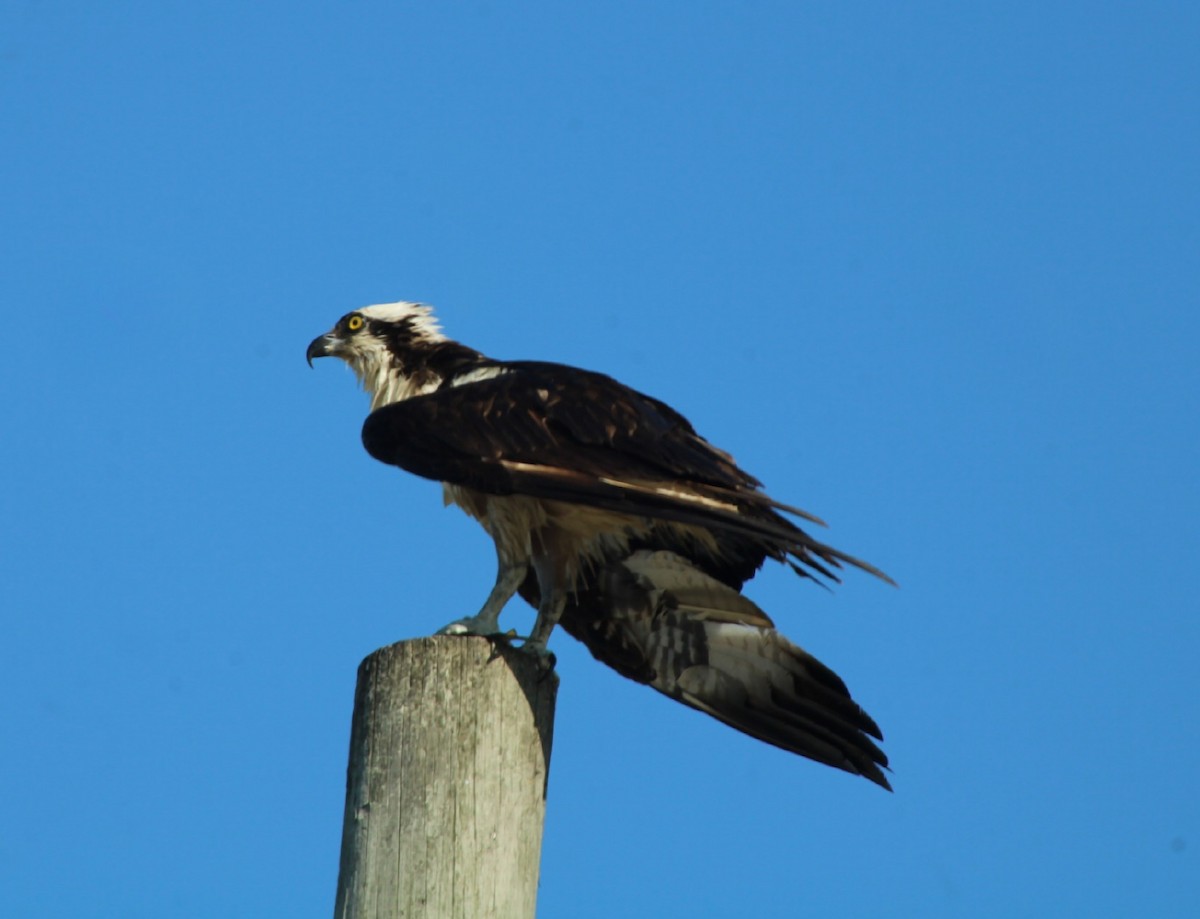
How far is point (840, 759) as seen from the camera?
19.5 ft

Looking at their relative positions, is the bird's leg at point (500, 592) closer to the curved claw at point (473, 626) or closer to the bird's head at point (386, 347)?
the curved claw at point (473, 626)

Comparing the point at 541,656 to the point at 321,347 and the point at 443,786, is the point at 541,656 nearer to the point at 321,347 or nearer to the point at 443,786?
the point at 443,786

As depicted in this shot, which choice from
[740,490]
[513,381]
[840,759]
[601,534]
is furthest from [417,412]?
[840,759]

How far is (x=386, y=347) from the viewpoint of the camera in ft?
24.2

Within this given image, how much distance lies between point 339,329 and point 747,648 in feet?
8.70

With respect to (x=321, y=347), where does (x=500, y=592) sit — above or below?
below

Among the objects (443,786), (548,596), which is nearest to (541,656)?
(443,786)

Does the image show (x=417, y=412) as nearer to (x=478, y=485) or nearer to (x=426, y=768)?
(x=478, y=485)

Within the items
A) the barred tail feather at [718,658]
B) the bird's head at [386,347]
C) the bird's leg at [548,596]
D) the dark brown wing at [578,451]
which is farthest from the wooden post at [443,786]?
the bird's head at [386,347]

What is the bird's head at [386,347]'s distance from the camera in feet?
23.5

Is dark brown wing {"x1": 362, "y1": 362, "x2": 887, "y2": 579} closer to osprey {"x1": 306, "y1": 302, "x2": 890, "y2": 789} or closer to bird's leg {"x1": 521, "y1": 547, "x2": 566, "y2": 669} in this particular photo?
osprey {"x1": 306, "y1": 302, "x2": 890, "y2": 789}

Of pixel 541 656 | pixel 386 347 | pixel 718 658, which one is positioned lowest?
pixel 541 656

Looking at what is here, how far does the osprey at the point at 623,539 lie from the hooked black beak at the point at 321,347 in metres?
1.11

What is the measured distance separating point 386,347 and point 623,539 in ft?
5.88
